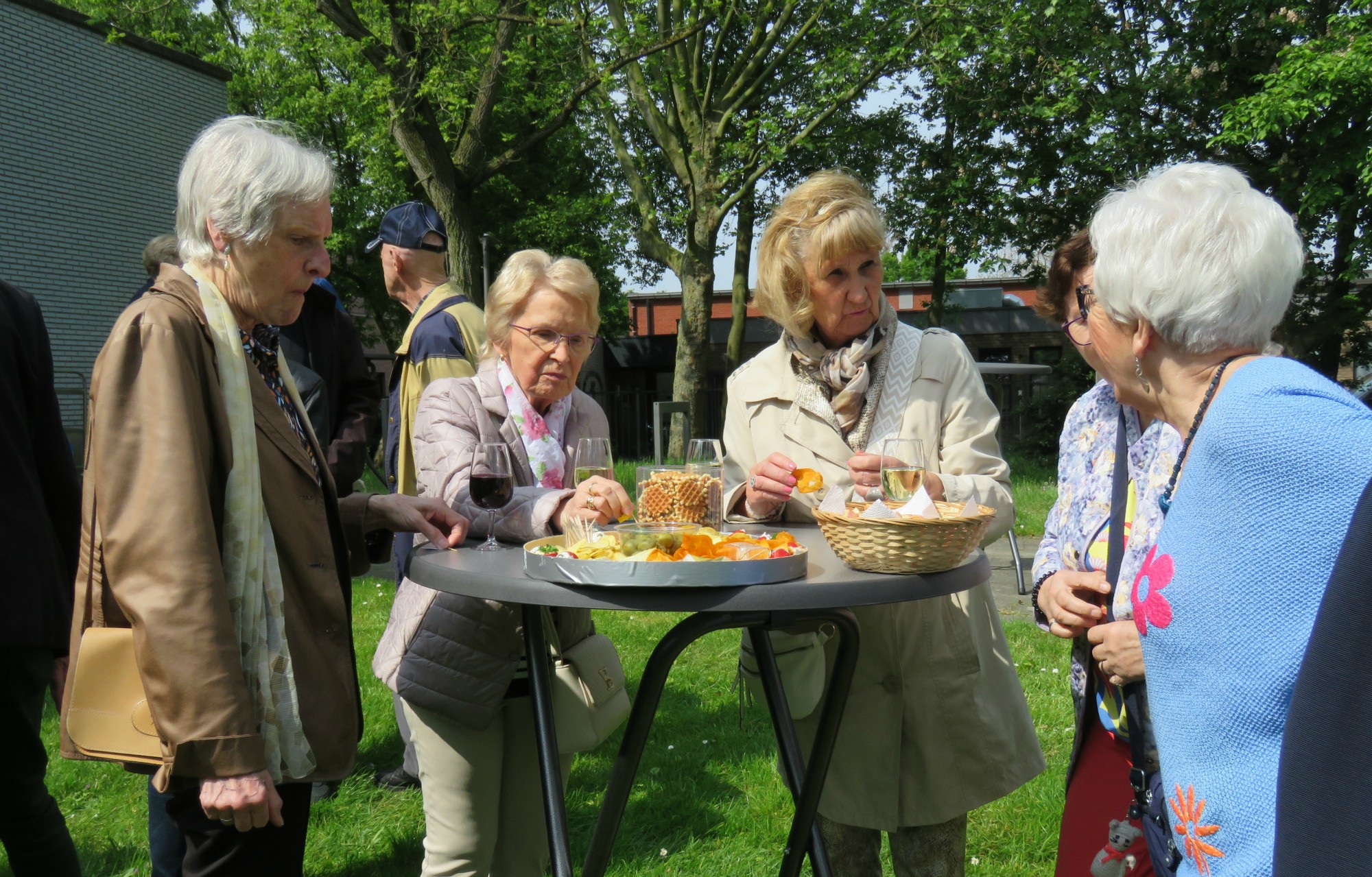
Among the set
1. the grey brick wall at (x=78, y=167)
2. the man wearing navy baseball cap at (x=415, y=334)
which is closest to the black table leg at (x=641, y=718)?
the man wearing navy baseball cap at (x=415, y=334)

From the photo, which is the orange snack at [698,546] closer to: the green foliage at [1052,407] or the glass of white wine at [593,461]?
the glass of white wine at [593,461]

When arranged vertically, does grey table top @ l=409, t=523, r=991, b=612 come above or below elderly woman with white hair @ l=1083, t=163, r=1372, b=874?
below

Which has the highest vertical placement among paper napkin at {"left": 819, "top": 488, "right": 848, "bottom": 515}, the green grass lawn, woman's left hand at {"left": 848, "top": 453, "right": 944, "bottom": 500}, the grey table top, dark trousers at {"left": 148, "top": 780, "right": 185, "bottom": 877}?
woman's left hand at {"left": 848, "top": 453, "right": 944, "bottom": 500}

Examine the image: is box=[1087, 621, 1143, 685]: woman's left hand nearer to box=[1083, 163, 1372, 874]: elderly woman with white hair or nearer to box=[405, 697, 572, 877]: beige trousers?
box=[1083, 163, 1372, 874]: elderly woman with white hair

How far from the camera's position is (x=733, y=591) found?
1873mm

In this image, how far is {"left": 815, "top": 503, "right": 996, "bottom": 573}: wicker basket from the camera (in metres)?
1.94

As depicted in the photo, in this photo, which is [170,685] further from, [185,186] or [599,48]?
[599,48]

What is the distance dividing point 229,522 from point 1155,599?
1.69 metres

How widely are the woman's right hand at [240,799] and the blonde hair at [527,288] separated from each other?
1.52 meters

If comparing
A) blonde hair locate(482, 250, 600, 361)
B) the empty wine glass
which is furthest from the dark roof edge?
the empty wine glass

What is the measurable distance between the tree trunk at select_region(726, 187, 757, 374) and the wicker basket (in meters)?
17.7

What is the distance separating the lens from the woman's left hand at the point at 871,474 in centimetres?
233

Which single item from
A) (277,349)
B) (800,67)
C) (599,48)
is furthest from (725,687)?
(800,67)

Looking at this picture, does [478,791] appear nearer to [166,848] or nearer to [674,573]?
[166,848]
